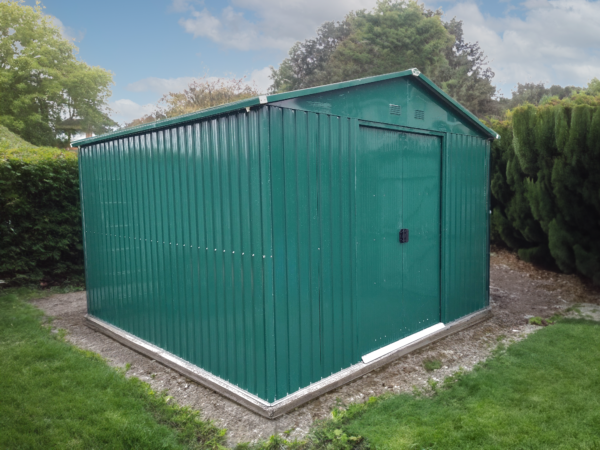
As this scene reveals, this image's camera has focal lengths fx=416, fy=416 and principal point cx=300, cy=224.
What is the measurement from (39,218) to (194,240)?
489 cm

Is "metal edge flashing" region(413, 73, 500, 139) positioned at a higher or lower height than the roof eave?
higher

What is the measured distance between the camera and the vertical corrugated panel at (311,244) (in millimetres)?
3188

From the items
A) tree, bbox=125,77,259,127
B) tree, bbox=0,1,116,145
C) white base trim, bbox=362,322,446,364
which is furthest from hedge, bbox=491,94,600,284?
tree, bbox=0,1,116,145

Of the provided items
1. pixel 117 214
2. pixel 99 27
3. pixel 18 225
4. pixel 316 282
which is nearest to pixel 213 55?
pixel 99 27

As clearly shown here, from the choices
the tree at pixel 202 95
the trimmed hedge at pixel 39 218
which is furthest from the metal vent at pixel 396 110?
the tree at pixel 202 95

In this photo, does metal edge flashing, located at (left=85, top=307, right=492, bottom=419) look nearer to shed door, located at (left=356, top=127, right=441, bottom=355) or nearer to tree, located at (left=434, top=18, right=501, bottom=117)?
shed door, located at (left=356, top=127, right=441, bottom=355)

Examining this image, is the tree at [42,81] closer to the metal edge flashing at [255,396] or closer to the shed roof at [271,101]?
the shed roof at [271,101]

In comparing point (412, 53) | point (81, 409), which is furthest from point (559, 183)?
point (412, 53)

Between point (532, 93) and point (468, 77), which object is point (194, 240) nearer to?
point (468, 77)

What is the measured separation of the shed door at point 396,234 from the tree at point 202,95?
68.6 feet

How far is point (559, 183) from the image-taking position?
6555 mm

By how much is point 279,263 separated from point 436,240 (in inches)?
97.2

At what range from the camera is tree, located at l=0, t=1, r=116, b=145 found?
897 inches

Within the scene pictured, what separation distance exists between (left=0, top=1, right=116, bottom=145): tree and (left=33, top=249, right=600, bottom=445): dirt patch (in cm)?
2067
